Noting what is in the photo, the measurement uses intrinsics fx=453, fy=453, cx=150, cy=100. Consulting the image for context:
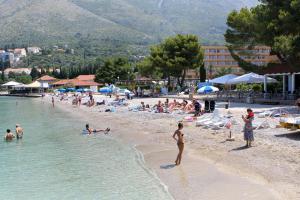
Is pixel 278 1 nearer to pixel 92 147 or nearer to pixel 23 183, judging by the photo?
pixel 92 147

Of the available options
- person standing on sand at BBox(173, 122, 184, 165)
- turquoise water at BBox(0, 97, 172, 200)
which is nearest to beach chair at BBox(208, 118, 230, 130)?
turquoise water at BBox(0, 97, 172, 200)

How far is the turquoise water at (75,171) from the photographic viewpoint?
1321cm

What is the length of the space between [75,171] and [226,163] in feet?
17.8

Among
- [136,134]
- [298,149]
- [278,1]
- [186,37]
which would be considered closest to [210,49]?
[186,37]

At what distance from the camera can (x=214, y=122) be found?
23.5 meters

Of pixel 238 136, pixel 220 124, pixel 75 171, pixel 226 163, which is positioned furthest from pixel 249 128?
pixel 75 171

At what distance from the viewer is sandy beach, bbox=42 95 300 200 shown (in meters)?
11.8

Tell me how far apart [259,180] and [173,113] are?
2070cm

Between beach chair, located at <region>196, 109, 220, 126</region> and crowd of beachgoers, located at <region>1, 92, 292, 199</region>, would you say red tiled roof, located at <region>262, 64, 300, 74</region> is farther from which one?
beach chair, located at <region>196, 109, 220, 126</region>

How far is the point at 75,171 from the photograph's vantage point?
16.4 m

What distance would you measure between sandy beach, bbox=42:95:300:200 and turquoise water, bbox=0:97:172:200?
662 mm

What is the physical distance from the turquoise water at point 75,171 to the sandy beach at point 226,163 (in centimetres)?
66

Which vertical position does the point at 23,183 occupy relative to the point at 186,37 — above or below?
below

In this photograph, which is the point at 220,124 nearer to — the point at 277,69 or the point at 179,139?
the point at 179,139
